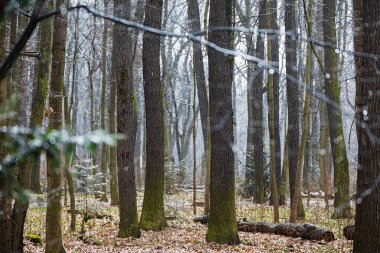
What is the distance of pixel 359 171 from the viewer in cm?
568

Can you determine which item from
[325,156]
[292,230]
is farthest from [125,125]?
[325,156]

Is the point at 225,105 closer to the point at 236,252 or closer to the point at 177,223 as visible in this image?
the point at 236,252

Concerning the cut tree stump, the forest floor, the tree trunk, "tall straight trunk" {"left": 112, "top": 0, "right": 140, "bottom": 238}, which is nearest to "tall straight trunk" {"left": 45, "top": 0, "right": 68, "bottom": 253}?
the tree trunk

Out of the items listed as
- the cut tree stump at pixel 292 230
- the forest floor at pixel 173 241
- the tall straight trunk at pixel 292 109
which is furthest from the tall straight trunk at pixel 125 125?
the tall straight trunk at pixel 292 109

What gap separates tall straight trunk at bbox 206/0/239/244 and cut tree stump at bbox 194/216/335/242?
1.78 metres

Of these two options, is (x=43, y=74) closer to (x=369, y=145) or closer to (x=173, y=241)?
(x=173, y=241)

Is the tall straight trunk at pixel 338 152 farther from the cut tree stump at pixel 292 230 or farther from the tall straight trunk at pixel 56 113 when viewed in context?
the tall straight trunk at pixel 56 113

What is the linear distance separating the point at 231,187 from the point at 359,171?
3.98 metres

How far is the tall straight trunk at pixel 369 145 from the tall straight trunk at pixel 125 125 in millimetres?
5321

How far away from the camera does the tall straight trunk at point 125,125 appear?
32.5ft

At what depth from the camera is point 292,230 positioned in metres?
10.6

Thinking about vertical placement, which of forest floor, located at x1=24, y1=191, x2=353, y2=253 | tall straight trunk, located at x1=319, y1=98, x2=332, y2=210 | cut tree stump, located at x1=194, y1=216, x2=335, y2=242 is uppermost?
tall straight trunk, located at x1=319, y1=98, x2=332, y2=210

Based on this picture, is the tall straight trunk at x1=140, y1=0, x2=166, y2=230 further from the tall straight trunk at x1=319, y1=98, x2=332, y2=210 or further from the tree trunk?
the tall straight trunk at x1=319, y1=98, x2=332, y2=210

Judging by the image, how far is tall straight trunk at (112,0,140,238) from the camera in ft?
32.5
